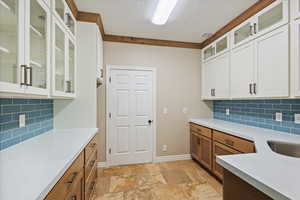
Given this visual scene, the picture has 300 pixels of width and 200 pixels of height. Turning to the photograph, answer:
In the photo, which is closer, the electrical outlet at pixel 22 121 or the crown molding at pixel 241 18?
the electrical outlet at pixel 22 121

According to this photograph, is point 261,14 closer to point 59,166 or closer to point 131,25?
point 131,25

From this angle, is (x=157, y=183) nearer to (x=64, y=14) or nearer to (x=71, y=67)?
(x=71, y=67)

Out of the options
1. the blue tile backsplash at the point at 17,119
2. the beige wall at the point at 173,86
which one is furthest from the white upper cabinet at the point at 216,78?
the blue tile backsplash at the point at 17,119

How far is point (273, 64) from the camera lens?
1777mm

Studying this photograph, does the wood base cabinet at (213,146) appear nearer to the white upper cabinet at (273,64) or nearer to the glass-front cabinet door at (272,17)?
the white upper cabinet at (273,64)

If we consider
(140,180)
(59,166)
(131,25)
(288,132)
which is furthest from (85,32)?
(288,132)

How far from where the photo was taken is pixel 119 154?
3.04 meters

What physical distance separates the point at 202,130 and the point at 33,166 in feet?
8.43

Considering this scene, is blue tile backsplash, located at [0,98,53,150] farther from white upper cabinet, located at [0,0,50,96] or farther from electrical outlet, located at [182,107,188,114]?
electrical outlet, located at [182,107,188,114]

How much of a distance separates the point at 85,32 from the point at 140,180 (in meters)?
2.49

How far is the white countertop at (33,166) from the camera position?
2.28ft

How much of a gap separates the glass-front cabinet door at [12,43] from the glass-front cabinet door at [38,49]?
0.06m

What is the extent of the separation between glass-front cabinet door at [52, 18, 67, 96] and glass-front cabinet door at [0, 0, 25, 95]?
485 millimetres

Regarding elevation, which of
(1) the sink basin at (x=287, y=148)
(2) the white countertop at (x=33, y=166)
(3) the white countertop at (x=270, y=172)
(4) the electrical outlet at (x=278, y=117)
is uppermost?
(4) the electrical outlet at (x=278, y=117)
